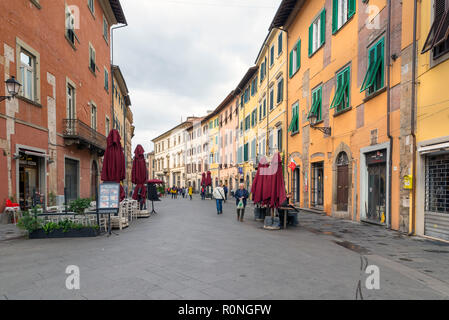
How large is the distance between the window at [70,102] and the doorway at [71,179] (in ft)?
7.99

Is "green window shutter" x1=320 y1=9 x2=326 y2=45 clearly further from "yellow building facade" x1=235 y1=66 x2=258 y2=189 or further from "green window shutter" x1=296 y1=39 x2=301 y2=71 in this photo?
"yellow building facade" x1=235 y1=66 x2=258 y2=189

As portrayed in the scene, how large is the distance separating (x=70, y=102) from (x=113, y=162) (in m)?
7.85

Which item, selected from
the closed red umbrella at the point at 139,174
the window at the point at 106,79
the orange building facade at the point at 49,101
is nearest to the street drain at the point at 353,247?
the closed red umbrella at the point at 139,174

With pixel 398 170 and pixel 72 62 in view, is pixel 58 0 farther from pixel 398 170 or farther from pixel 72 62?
pixel 398 170

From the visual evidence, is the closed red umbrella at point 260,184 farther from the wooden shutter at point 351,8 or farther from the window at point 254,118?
the window at point 254,118

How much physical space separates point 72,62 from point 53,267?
47.3 feet

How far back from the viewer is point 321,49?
15.6m

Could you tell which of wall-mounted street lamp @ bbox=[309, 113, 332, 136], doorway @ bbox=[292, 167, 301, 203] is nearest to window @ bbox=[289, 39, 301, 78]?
wall-mounted street lamp @ bbox=[309, 113, 332, 136]

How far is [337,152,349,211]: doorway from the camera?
13445 mm

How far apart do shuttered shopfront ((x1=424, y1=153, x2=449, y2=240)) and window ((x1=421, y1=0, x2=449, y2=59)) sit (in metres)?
2.75

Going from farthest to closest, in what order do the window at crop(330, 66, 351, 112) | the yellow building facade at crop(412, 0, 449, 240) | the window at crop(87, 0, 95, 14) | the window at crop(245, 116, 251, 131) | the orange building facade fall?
the window at crop(245, 116, 251, 131) < the window at crop(87, 0, 95, 14) < the window at crop(330, 66, 351, 112) < the orange building facade < the yellow building facade at crop(412, 0, 449, 240)

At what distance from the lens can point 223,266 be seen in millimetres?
5395

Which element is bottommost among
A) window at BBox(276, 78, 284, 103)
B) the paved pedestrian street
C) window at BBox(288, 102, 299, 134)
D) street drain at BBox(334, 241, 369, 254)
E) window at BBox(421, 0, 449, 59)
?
street drain at BBox(334, 241, 369, 254)

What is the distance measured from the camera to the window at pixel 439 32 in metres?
7.79
